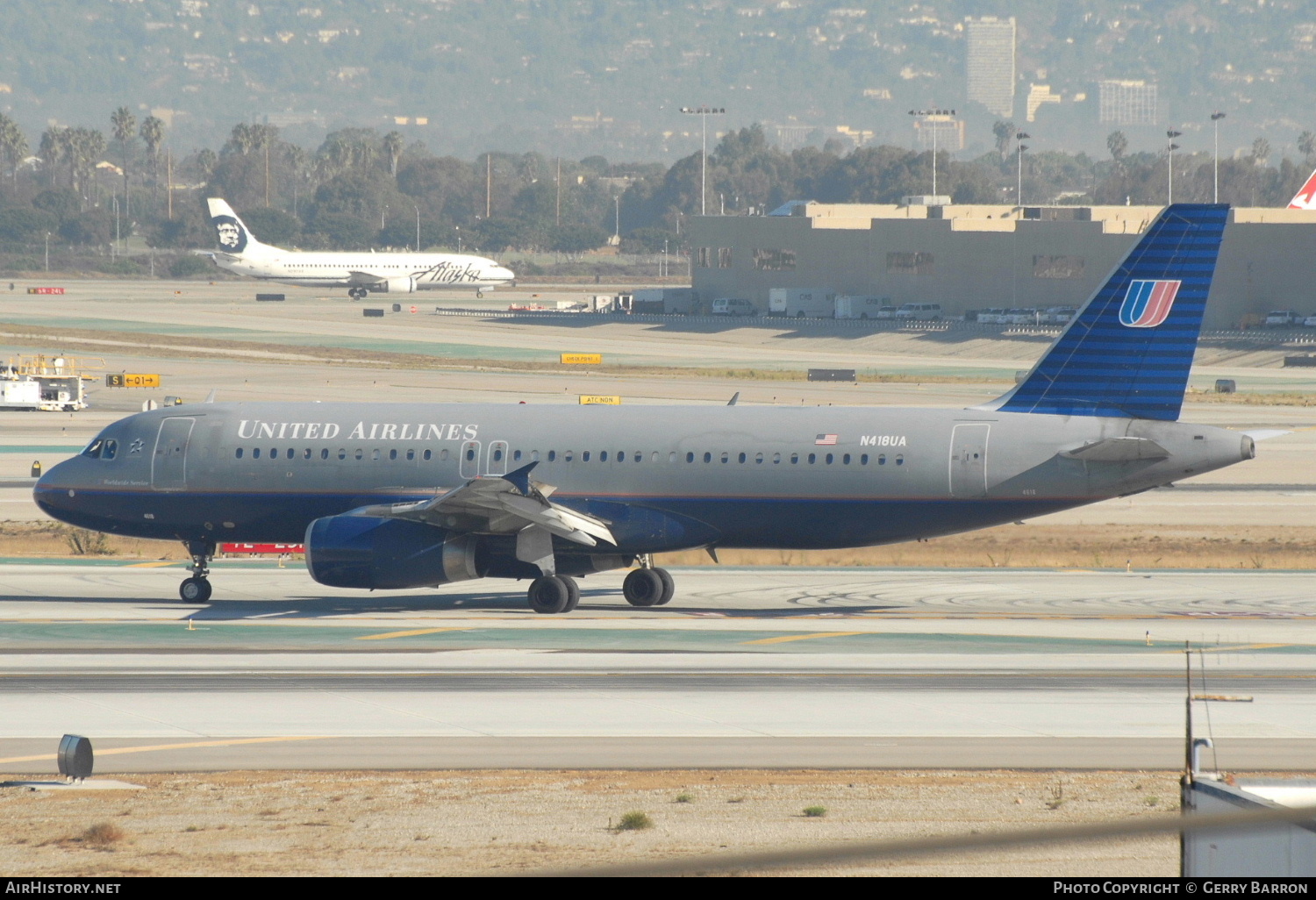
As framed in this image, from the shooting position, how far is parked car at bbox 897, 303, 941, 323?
5689 inches

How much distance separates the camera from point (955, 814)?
63.6 feet

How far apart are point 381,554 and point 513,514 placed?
280 centimetres

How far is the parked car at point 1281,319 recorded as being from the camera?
126750 millimetres

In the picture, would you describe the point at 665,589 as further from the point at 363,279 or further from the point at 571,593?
the point at 363,279

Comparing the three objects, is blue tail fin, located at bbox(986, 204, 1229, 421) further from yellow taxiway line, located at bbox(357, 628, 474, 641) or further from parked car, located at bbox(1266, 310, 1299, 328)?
parked car, located at bbox(1266, 310, 1299, 328)

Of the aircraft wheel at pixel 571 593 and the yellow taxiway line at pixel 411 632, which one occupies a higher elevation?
the aircraft wheel at pixel 571 593

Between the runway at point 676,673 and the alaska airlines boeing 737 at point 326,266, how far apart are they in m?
148

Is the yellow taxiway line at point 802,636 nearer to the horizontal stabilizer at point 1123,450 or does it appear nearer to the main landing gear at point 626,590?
the main landing gear at point 626,590

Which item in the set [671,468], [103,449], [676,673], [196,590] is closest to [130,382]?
[103,449]

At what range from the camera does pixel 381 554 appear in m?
34.8

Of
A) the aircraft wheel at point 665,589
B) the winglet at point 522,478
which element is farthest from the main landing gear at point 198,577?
the aircraft wheel at point 665,589

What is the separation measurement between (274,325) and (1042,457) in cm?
11746

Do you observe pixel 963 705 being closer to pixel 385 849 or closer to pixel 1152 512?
pixel 385 849
